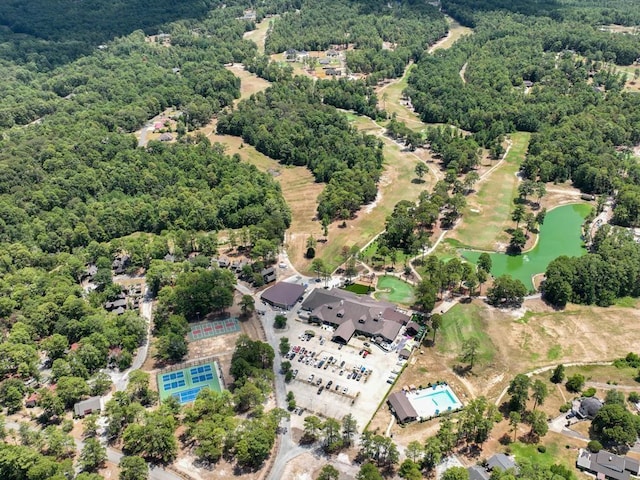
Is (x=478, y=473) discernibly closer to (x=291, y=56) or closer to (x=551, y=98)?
(x=551, y=98)

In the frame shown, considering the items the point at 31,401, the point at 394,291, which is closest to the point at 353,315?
the point at 394,291

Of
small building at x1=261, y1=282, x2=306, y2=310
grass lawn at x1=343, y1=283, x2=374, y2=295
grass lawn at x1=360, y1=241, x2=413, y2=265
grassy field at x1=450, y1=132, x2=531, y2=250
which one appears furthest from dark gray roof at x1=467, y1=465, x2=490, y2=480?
grassy field at x1=450, y1=132, x2=531, y2=250

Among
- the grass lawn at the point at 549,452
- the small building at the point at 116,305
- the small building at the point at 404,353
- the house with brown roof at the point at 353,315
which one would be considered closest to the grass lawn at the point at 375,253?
the house with brown roof at the point at 353,315

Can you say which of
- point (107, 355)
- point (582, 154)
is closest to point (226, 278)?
point (107, 355)

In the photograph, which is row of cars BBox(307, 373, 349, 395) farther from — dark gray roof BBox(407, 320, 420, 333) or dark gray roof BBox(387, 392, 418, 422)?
dark gray roof BBox(407, 320, 420, 333)

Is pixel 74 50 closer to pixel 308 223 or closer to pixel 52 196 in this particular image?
pixel 52 196

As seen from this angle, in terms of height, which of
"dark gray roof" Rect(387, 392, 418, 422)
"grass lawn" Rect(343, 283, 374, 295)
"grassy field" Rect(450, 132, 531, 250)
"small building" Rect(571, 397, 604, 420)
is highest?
"small building" Rect(571, 397, 604, 420)
